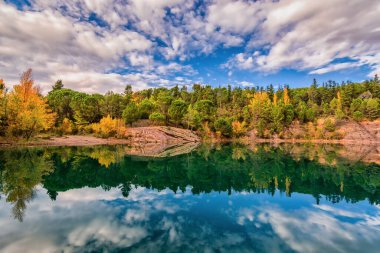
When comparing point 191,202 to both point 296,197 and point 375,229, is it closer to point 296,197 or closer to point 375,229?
point 296,197

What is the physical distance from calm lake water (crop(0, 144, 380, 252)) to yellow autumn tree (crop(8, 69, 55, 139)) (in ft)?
72.4

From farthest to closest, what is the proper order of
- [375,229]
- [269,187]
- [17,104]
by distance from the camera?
[17,104] → [269,187] → [375,229]

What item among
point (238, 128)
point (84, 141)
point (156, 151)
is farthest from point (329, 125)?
point (84, 141)

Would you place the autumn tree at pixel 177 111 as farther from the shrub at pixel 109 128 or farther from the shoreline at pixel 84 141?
the shrub at pixel 109 128

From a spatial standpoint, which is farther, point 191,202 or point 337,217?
point 191,202

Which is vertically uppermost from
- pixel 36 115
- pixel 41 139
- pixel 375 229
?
pixel 36 115

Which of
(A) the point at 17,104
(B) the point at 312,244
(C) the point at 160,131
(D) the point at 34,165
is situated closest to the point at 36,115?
(A) the point at 17,104

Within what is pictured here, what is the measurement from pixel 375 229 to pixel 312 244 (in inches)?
160

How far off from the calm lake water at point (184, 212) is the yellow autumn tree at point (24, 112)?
22.1 m

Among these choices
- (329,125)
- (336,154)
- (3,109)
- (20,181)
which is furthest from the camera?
(329,125)

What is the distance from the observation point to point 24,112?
1516 inches

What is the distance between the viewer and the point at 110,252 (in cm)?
698

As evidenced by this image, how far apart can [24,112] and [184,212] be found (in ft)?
131

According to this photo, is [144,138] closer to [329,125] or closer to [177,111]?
[177,111]
